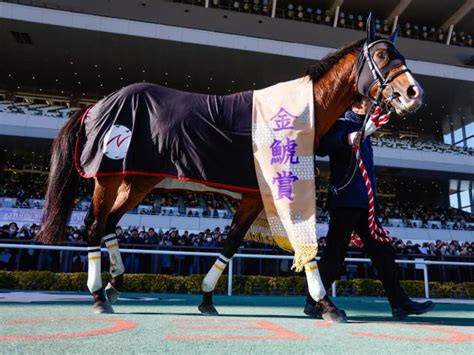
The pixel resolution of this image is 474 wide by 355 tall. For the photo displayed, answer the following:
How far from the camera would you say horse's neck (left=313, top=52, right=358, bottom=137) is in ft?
10.2

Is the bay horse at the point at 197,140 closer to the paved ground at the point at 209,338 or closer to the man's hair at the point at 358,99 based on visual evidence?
the man's hair at the point at 358,99

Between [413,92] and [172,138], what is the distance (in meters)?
1.73

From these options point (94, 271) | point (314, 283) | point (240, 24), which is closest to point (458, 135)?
point (240, 24)

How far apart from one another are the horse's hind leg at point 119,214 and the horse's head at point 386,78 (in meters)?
1.80

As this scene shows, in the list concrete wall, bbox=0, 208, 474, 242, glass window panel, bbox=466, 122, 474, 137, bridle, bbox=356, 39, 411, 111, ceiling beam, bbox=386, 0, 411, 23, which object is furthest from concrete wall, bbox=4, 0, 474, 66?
bridle, bbox=356, 39, 411, 111

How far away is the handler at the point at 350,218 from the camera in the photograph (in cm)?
331

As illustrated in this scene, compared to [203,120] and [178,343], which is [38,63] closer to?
[203,120]

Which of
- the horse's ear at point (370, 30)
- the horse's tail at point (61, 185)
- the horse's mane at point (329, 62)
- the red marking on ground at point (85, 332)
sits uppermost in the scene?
the horse's ear at point (370, 30)

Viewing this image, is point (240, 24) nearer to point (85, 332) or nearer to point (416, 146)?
point (416, 146)

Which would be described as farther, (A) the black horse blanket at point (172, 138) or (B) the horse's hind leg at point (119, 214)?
(B) the horse's hind leg at point (119, 214)

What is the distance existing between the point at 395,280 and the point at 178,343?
90.5 inches

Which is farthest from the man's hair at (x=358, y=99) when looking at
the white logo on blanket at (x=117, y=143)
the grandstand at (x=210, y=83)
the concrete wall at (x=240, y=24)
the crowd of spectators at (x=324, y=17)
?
the crowd of spectators at (x=324, y=17)

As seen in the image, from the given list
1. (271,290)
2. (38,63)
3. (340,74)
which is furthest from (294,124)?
(38,63)

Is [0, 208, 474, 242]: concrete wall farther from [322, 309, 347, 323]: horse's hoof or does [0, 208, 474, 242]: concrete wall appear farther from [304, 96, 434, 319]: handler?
[322, 309, 347, 323]: horse's hoof
